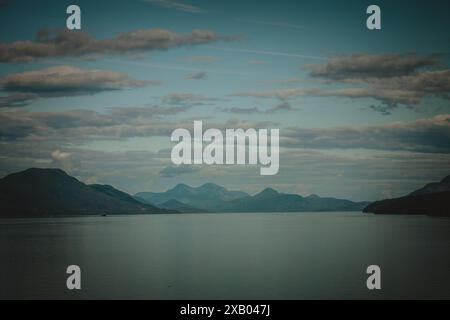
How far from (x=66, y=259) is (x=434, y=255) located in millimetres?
57827

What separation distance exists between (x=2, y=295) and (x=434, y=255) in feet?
210

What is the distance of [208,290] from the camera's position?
52344 mm

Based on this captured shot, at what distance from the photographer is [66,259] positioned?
8200cm
